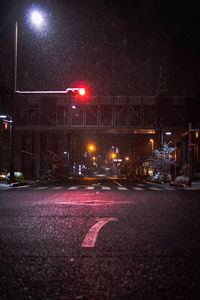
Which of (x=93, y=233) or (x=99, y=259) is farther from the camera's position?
(x=93, y=233)

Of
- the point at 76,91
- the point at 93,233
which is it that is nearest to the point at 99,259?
the point at 93,233

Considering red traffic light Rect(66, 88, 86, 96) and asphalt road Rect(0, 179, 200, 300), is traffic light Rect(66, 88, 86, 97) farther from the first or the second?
asphalt road Rect(0, 179, 200, 300)

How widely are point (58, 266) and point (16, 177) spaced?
964 inches

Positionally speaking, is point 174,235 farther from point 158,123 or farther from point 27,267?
point 158,123

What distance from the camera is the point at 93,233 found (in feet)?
17.3

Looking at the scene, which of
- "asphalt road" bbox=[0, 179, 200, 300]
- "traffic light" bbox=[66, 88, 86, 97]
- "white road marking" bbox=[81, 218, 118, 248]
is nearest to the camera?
"asphalt road" bbox=[0, 179, 200, 300]

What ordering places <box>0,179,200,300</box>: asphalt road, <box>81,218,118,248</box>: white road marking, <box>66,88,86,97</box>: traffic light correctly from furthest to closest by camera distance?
<box>66,88,86,97</box>: traffic light, <box>81,218,118,248</box>: white road marking, <box>0,179,200,300</box>: asphalt road

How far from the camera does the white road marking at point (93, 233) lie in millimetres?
4465

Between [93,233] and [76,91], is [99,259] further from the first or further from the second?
[76,91]

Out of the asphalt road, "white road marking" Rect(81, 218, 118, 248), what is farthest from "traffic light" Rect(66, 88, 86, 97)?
the asphalt road

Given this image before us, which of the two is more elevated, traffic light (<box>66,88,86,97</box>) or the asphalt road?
traffic light (<box>66,88,86,97</box>)

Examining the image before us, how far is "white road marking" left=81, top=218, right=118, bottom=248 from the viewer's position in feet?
14.6

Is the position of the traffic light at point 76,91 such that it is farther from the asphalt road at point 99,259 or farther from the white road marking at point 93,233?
the asphalt road at point 99,259

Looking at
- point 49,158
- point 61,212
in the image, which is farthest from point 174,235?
point 49,158
